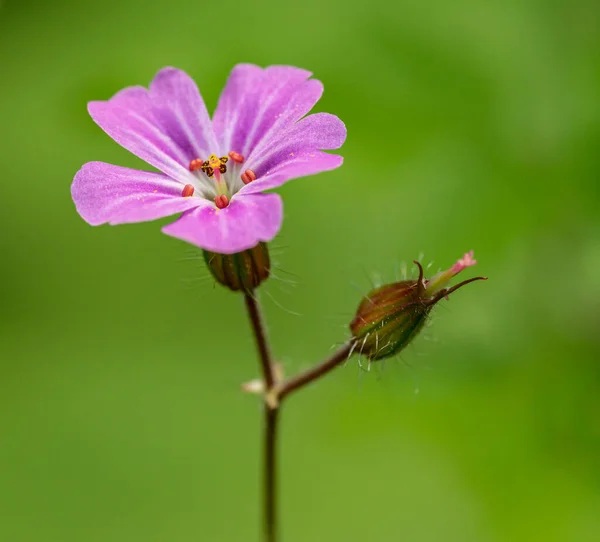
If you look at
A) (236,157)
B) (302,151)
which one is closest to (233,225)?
(302,151)

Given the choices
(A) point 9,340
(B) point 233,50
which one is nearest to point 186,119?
(B) point 233,50

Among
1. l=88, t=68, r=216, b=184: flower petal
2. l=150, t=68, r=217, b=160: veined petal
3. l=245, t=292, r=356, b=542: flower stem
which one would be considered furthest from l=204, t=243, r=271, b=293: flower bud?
l=150, t=68, r=217, b=160: veined petal

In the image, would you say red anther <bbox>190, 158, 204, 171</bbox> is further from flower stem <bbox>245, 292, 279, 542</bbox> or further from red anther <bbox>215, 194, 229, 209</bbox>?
flower stem <bbox>245, 292, 279, 542</bbox>

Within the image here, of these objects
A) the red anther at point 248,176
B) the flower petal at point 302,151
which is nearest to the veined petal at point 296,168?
the flower petal at point 302,151

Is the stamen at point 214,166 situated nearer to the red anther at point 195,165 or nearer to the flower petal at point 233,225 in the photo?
the red anther at point 195,165

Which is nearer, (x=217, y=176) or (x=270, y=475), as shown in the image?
(x=217, y=176)

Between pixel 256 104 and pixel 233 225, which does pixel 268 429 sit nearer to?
pixel 233 225

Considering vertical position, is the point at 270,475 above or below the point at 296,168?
below
